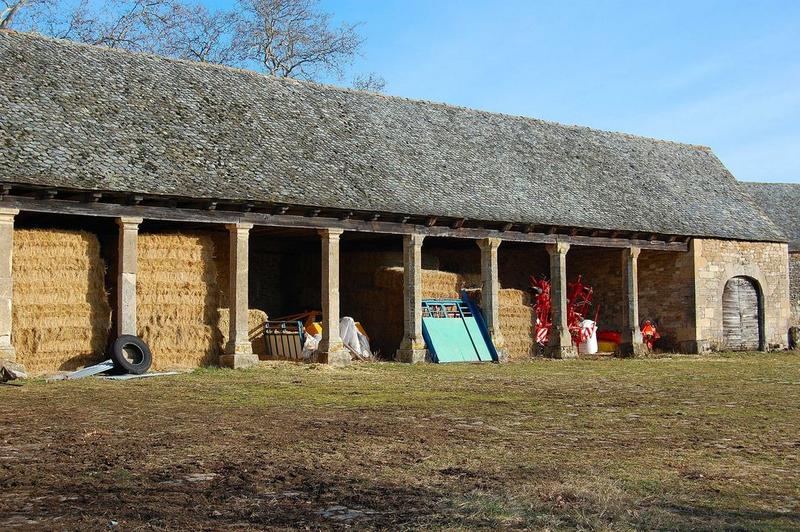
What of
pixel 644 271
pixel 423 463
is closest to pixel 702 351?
pixel 644 271

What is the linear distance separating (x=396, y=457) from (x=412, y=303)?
12136 mm

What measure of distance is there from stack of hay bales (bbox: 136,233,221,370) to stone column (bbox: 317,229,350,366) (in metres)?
2.15

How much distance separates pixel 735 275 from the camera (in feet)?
83.1

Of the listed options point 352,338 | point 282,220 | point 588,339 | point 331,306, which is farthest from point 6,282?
point 588,339

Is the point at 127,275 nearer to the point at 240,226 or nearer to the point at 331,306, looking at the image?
the point at 240,226

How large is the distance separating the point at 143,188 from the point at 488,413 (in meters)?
7.91

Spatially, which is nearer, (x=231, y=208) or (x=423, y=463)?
(x=423, y=463)

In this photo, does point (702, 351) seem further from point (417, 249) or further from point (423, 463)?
point (423, 463)

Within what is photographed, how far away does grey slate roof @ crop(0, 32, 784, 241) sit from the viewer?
16172mm

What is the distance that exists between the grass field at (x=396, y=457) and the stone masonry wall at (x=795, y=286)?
21518 mm

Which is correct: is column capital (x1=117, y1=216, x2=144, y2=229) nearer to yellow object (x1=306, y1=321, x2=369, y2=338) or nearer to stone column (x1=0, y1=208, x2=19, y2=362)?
stone column (x1=0, y1=208, x2=19, y2=362)

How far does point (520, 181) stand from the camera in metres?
22.5

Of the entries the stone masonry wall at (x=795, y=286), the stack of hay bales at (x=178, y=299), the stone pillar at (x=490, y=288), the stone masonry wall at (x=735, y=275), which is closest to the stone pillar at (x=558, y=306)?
the stone pillar at (x=490, y=288)

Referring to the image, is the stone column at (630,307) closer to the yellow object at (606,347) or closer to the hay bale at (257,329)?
the yellow object at (606,347)
